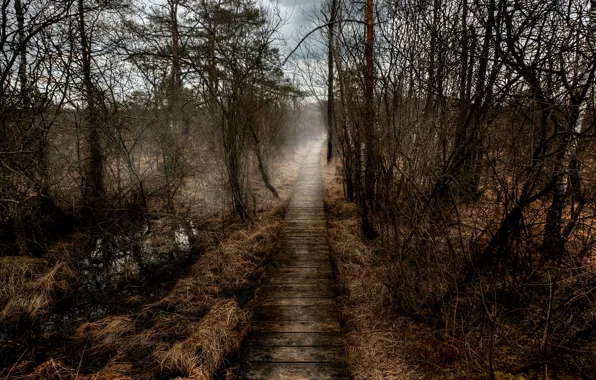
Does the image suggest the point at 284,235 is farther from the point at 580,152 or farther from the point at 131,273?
the point at 580,152

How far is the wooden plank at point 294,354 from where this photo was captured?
3000 millimetres

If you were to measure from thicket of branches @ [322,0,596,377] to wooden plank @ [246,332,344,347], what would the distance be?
1037mm

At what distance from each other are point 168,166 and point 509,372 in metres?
8.25

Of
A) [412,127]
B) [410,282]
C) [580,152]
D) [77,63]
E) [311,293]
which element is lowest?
[311,293]

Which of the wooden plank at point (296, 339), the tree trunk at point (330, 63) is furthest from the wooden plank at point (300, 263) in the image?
the tree trunk at point (330, 63)

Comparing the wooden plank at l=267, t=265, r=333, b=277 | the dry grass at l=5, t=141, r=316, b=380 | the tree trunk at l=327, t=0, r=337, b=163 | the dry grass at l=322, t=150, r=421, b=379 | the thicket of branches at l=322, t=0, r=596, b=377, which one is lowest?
the dry grass at l=5, t=141, r=316, b=380

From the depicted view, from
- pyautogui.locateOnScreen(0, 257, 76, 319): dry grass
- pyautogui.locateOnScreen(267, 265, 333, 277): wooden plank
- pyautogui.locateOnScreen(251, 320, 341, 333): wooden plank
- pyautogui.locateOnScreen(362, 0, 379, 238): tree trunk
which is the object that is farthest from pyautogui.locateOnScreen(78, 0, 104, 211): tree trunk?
pyautogui.locateOnScreen(362, 0, 379, 238): tree trunk

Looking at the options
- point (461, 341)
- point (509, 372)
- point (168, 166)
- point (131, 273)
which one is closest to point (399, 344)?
point (461, 341)

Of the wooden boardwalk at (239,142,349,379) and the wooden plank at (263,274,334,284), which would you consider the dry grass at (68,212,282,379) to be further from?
the wooden plank at (263,274,334,284)

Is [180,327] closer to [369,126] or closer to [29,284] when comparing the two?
[29,284]

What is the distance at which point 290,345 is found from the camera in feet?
10.5

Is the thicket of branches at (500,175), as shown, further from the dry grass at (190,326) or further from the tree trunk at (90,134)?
the tree trunk at (90,134)

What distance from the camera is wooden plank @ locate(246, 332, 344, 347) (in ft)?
10.6

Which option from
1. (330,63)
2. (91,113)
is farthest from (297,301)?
(330,63)
